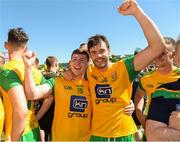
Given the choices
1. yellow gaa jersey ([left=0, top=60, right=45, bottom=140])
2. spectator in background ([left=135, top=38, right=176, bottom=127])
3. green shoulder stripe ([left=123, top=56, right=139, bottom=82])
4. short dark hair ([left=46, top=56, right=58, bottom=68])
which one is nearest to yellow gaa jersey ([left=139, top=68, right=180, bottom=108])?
spectator in background ([left=135, top=38, right=176, bottom=127])

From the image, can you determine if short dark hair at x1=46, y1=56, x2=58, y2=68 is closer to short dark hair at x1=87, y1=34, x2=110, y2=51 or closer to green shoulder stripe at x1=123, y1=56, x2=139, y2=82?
short dark hair at x1=87, y1=34, x2=110, y2=51

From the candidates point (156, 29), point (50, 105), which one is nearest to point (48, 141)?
point (50, 105)

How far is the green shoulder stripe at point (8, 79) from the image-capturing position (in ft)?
10.9

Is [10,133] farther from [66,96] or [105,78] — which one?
[105,78]

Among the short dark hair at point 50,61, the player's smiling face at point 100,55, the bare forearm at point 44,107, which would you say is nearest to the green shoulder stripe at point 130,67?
the player's smiling face at point 100,55

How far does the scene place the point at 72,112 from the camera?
3.69 metres

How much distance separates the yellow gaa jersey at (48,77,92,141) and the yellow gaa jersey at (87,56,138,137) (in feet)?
0.40

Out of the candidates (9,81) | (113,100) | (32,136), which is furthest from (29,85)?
(113,100)

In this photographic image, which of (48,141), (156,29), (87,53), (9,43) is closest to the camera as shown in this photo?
(156,29)

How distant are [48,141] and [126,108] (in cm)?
184

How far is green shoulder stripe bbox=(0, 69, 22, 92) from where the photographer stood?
332 cm

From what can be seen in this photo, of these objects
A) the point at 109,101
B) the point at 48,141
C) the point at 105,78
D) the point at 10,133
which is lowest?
the point at 48,141

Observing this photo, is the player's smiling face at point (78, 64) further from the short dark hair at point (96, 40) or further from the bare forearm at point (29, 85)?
the bare forearm at point (29, 85)

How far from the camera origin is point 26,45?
3562mm
